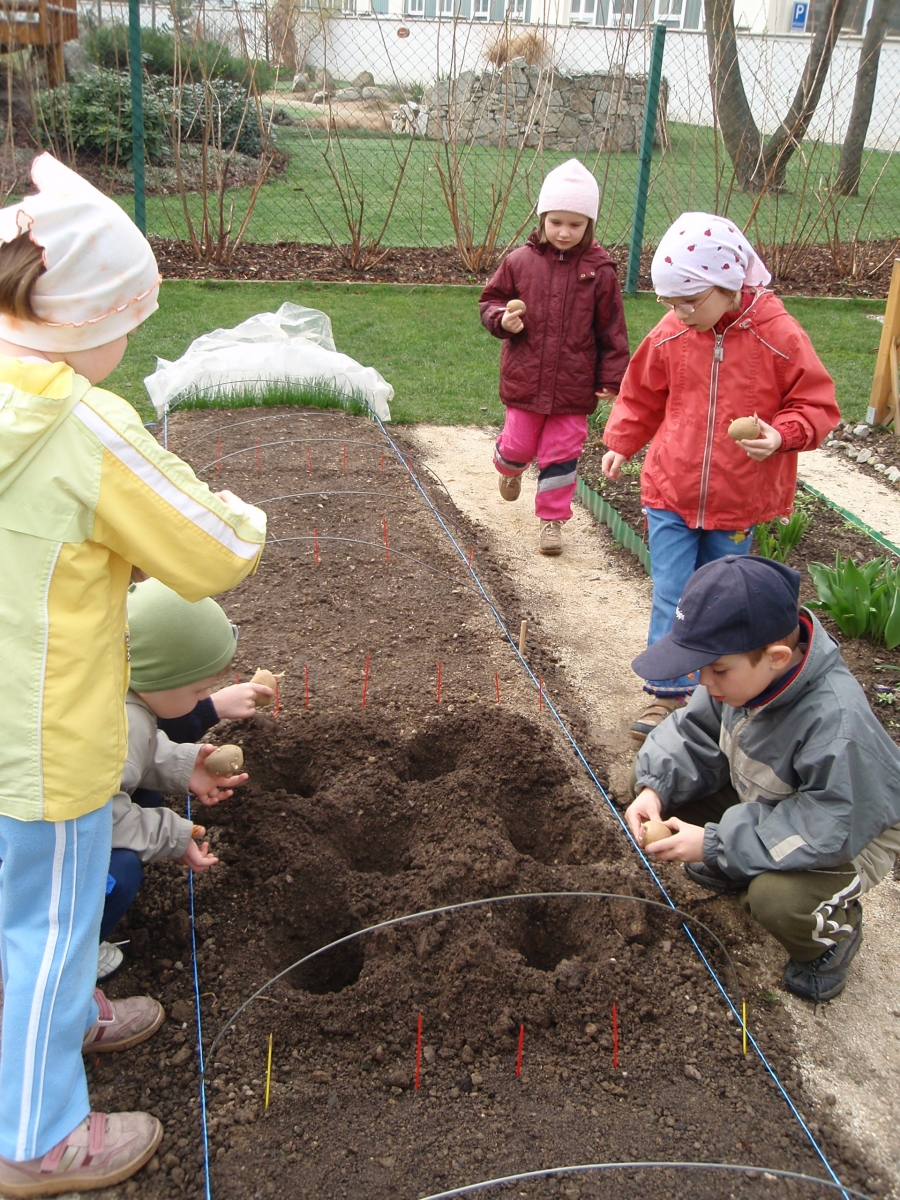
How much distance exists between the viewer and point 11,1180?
186 cm

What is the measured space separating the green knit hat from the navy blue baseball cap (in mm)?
961

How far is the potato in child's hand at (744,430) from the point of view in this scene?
3033mm

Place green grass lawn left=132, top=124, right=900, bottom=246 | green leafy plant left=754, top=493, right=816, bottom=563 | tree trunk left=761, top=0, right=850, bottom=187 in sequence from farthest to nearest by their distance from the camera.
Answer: green grass lawn left=132, top=124, right=900, bottom=246
tree trunk left=761, top=0, right=850, bottom=187
green leafy plant left=754, top=493, right=816, bottom=563

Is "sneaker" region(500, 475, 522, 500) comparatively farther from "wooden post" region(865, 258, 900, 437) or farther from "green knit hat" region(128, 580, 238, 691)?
"green knit hat" region(128, 580, 238, 691)

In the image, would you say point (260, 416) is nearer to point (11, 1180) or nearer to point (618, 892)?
point (618, 892)

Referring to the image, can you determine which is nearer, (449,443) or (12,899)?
(12,899)

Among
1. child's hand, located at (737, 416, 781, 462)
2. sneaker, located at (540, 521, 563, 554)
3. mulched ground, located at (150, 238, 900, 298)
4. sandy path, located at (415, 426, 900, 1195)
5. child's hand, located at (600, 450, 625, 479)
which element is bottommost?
sandy path, located at (415, 426, 900, 1195)

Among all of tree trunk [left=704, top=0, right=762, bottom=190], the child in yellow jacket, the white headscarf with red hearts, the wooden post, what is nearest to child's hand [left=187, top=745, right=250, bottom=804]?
the child in yellow jacket

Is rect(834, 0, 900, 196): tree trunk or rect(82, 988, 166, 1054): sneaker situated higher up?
rect(834, 0, 900, 196): tree trunk

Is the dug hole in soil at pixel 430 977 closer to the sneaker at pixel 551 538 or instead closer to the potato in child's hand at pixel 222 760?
the potato in child's hand at pixel 222 760

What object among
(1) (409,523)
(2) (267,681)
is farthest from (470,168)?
(2) (267,681)

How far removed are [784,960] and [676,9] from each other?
84.1 ft

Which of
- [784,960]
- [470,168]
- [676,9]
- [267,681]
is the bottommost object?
[784,960]

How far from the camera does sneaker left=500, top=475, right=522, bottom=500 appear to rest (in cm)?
509
